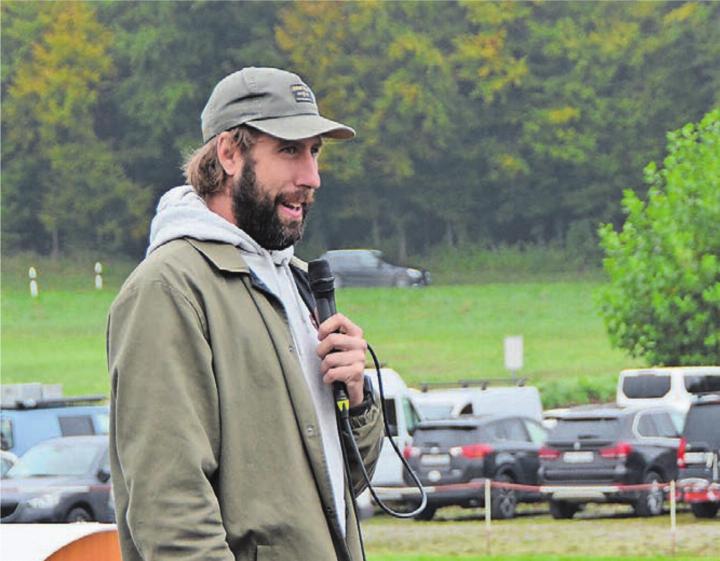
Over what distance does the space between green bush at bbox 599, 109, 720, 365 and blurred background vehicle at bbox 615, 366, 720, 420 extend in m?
6.05

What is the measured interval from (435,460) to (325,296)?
2041 centimetres

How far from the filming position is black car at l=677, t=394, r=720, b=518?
21.9 metres

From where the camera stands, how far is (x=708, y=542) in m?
18.7

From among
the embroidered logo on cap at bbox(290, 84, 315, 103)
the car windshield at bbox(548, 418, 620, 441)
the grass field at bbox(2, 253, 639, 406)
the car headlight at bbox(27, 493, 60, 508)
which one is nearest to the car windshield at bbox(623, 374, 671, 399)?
the car windshield at bbox(548, 418, 620, 441)

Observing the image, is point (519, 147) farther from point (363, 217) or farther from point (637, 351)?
point (637, 351)

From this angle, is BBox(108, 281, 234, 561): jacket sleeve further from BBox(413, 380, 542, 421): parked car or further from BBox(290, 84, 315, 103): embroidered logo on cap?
BBox(413, 380, 542, 421): parked car

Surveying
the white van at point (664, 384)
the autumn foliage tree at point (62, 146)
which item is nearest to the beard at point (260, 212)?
the white van at point (664, 384)

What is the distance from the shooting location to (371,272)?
62812 mm

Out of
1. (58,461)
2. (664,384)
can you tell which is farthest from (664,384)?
(58,461)

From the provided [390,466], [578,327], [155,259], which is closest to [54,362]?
[578,327]

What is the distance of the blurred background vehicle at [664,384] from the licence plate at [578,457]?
10284mm

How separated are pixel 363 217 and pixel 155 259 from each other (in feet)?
197

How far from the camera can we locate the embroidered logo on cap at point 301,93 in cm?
346

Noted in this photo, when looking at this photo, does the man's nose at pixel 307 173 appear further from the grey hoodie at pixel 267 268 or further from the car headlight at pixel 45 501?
the car headlight at pixel 45 501
